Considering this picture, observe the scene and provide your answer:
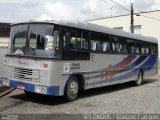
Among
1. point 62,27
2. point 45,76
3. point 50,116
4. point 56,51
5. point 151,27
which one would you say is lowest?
point 50,116

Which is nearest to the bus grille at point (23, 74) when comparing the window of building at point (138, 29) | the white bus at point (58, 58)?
the white bus at point (58, 58)

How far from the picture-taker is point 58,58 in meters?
10.6

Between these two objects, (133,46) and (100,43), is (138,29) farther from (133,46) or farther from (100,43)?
(100,43)

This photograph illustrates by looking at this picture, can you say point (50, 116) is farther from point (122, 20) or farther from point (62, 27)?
point (122, 20)

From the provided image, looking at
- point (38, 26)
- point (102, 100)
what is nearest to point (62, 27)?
point (38, 26)

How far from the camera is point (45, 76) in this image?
10477mm

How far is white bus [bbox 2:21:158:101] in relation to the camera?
34.8 feet

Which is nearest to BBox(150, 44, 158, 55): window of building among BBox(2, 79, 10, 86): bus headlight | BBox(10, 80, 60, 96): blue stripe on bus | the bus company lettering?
the bus company lettering

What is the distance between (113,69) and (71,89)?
364cm

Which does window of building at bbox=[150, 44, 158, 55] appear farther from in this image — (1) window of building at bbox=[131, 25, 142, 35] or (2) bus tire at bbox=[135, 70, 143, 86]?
(1) window of building at bbox=[131, 25, 142, 35]

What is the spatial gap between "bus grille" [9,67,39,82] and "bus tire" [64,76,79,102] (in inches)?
46.3

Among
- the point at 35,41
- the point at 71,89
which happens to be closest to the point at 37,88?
the point at 71,89

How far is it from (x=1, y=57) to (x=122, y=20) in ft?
133

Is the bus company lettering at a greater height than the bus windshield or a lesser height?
lesser
